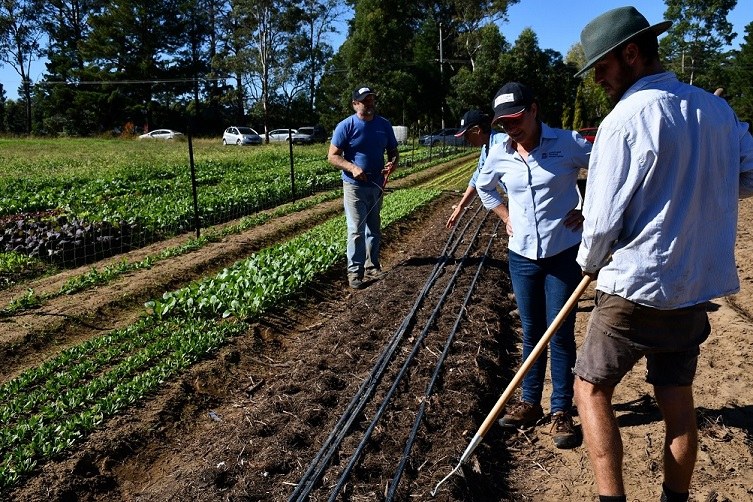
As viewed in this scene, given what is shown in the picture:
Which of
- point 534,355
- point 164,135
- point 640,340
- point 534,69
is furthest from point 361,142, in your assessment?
point 164,135

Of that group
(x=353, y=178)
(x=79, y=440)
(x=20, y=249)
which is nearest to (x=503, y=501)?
(x=79, y=440)

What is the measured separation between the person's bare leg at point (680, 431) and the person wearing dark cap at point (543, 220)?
1053 millimetres

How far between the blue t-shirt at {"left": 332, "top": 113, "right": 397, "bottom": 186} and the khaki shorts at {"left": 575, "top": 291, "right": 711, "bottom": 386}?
4696 mm

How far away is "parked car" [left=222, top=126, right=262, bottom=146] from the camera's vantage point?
36062mm

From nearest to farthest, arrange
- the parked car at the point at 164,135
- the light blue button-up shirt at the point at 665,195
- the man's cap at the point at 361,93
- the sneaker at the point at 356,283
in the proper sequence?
the light blue button-up shirt at the point at 665,195 < the man's cap at the point at 361,93 < the sneaker at the point at 356,283 < the parked car at the point at 164,135

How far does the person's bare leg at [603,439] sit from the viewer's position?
2.50 m

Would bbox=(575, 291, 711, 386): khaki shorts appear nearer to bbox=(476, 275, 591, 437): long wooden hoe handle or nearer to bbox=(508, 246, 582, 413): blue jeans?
bbox=(476, 275, 591, 437): long wooden hoe handle

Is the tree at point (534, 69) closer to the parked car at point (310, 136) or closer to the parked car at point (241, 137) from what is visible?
the parked car at point (310, 136)

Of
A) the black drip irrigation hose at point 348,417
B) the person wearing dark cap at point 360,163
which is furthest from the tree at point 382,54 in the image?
the black drip irrigation hose at point 348,417

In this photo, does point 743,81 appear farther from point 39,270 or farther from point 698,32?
point 39,270

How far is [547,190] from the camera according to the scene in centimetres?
360

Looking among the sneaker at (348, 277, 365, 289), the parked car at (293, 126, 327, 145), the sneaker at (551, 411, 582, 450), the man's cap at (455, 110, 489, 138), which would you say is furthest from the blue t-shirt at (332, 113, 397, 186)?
the parked car at (293, 126, 327, 145)

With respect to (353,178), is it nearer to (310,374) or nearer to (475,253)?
(475,253)

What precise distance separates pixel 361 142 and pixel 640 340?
4880mm
